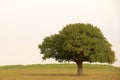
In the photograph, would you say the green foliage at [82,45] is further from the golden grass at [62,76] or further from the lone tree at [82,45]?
the golden grass at [62,76]

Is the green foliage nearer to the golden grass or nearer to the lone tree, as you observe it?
the lone tree

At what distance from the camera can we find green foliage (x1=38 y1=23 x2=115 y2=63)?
239 ft

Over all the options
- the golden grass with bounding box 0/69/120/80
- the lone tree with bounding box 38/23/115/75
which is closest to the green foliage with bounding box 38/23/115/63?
the lone tree with bounding box 38/23/115/75

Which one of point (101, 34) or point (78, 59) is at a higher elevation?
point (101, 34)

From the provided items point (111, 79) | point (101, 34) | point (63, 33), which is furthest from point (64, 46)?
point (111, 79)

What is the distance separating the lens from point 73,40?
73.2 metres

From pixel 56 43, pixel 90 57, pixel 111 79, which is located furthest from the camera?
pixel 56 43

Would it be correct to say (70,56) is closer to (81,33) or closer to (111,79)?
(81,33)

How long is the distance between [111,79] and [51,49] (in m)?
31.3

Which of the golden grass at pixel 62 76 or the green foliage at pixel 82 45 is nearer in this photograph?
the golden grass at pixel 62 76

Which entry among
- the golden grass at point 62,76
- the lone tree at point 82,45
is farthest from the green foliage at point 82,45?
the golden grass at point 62,76

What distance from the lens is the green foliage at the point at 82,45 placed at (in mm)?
72875

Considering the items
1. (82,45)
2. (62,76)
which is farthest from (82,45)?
(62,76)

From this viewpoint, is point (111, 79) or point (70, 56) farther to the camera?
point (70, 56)
